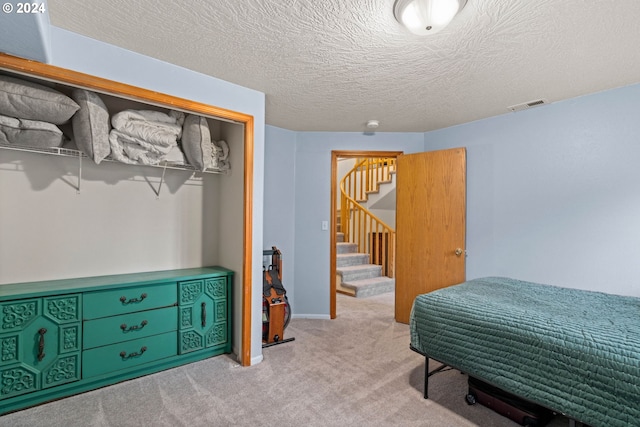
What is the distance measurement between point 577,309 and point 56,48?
347 centimetres

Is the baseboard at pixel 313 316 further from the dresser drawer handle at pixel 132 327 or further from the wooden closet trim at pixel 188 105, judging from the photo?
the dresser drawer handle at pixel 132 327

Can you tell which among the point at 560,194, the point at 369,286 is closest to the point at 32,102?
the point at 560,194

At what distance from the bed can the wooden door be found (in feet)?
3.30

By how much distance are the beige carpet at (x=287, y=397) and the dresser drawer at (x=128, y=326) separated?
0.33 m

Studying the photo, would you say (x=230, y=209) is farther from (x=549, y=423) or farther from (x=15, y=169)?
(x=549, y=423)

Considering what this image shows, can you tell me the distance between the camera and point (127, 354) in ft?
7.36

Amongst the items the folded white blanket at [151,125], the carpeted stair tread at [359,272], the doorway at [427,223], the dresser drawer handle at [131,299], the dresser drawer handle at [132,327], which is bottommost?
the carpeted stair tread at [359,272]

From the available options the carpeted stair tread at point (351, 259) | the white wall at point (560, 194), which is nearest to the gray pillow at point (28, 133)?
the white wall at point (560, 194)

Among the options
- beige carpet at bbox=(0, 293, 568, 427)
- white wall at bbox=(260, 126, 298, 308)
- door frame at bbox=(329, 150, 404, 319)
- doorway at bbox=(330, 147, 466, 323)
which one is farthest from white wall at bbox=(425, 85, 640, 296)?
white wall at bbox=(260, 126, 298, 308)

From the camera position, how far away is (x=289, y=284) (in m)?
3.76

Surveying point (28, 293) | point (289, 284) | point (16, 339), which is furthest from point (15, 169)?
point (289, 284)

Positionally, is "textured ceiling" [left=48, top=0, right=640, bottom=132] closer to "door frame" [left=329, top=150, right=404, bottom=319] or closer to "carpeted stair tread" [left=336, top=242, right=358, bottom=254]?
"door frame" [left=329, top=150, right=404, bottom=319]

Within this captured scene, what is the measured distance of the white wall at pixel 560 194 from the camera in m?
2.39

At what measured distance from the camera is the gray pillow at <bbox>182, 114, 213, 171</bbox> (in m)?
2.55
